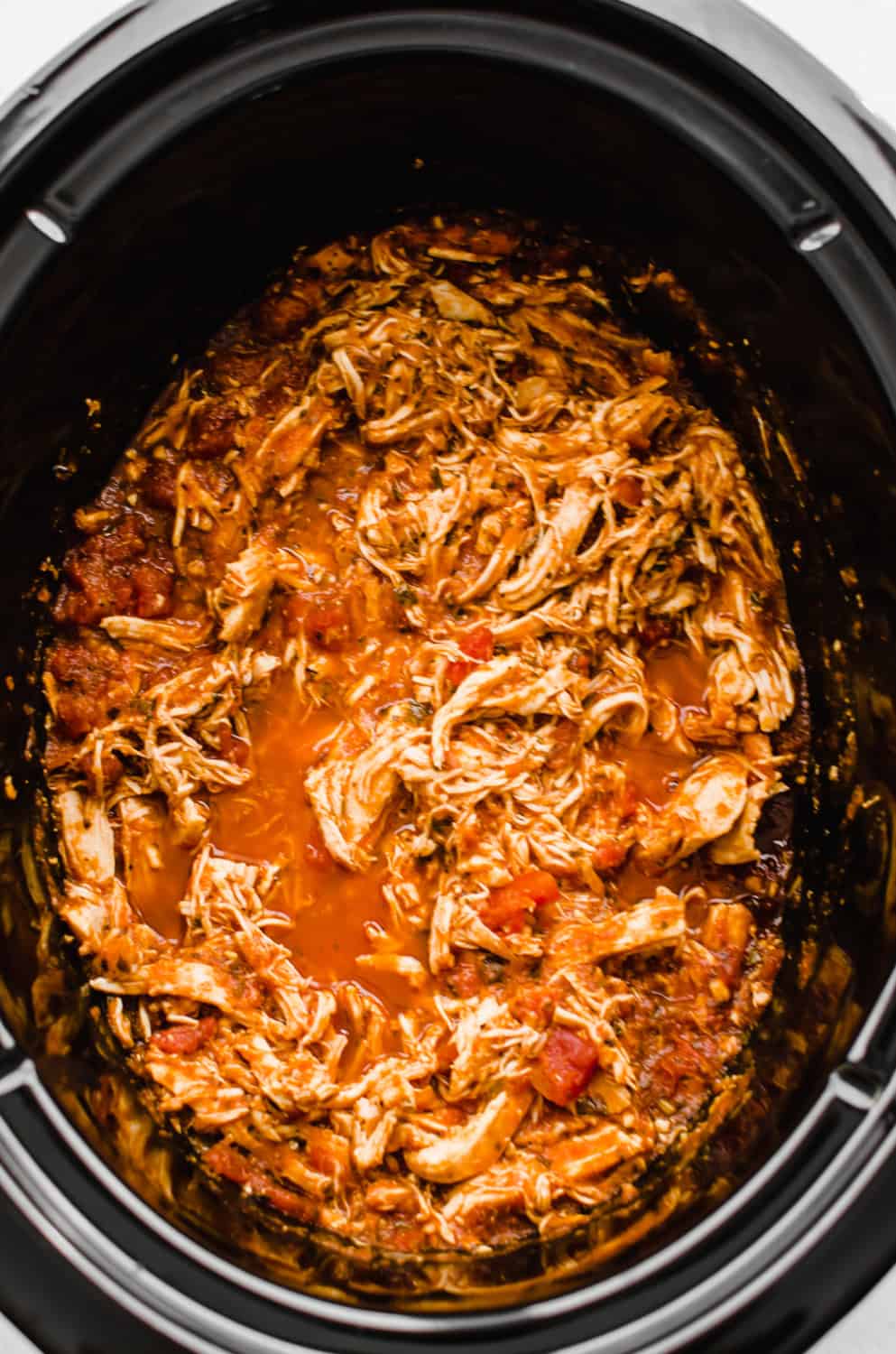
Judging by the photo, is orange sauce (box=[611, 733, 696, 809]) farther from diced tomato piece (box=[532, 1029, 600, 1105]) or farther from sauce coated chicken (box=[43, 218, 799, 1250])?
diced tomato piece (box=[532, 1029, 600, 1105])

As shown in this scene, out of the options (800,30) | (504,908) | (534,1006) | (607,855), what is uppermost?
(800,30)

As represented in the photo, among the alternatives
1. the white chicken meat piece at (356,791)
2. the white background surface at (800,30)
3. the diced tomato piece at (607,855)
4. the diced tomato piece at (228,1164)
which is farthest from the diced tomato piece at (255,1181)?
the white background surface at (800,30)

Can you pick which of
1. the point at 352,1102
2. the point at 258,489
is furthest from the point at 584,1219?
the point at 258,489

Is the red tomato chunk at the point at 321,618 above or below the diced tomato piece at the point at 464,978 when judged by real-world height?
above

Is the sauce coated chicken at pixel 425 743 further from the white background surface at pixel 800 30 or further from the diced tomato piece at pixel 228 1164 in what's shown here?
the white background surface at pixel 800 30

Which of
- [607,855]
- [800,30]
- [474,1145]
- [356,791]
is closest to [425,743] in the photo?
[356,791]

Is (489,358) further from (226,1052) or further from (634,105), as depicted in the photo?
(226,1052)

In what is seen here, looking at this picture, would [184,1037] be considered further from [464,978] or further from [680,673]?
[680,673]
